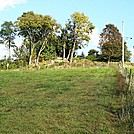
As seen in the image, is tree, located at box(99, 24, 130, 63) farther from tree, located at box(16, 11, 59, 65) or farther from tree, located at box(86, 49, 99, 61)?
tree, located at box(16, 11, 59, 65)

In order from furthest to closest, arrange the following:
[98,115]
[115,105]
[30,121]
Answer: [115,105], [98,115], [30,121]

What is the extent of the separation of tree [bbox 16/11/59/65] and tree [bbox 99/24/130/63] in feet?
40.6

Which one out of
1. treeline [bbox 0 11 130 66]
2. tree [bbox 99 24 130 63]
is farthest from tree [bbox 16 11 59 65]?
tree [bbox 99 24 130 63]

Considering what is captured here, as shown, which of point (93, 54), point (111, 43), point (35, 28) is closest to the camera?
point (35, 28)

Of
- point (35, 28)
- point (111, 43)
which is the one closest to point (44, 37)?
point (35, 28)

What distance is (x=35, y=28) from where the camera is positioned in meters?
57.2

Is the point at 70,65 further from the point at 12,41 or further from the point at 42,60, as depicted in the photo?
the point at 12,41

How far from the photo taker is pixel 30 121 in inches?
322

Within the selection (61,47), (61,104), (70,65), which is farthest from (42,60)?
(61,104)

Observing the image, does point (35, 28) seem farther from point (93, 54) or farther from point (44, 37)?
point (93, 54)

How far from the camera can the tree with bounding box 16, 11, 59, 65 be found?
185ft

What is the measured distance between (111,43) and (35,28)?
682 inches

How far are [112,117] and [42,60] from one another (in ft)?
180

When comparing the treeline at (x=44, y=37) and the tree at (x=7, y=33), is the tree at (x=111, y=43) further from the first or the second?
the tree at (x=7, y=33)
